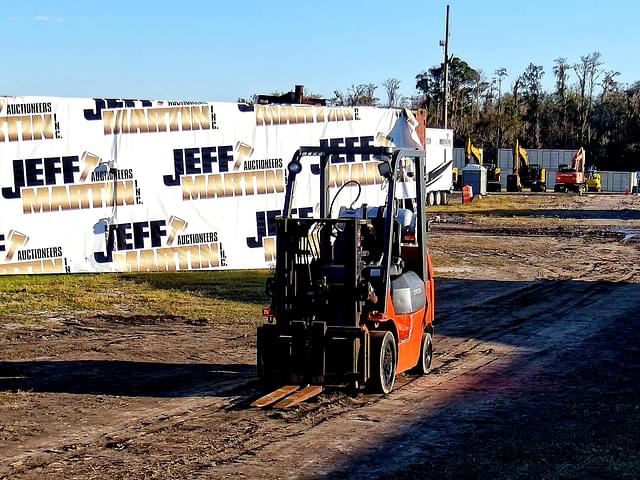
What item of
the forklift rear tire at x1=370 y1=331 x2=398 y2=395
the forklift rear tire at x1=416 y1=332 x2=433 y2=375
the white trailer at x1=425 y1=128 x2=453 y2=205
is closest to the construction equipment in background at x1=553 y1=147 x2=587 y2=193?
the white trailer at x1=425 y1=128 x2=453 y2=205

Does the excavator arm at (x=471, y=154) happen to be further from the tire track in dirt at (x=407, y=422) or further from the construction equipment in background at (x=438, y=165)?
the tire track in dirt at (x=407, y=422)

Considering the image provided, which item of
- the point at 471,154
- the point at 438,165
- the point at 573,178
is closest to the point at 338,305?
the point at 438,165

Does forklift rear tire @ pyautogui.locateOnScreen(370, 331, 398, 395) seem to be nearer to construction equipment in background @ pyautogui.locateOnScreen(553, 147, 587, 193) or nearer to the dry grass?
the dry grass

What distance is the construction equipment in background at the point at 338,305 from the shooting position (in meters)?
9.73

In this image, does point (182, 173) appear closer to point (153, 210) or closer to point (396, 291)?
point (153, 210)

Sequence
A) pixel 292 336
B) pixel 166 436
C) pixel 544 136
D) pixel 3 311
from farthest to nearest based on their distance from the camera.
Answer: pixel 544 136 → pixel 3 311 → pixel 292 336 → pixel 166 436

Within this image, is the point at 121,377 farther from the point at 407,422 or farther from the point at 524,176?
the point at 524,176

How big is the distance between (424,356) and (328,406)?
2.04 meters

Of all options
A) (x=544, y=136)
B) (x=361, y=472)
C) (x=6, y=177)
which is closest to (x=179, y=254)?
(x=6, y=177)

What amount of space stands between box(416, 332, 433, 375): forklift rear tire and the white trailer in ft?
124

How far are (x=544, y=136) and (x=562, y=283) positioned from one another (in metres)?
78.2

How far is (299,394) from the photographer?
32.7 feet

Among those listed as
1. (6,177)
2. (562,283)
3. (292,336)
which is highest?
(6,177)

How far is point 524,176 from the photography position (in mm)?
74188
